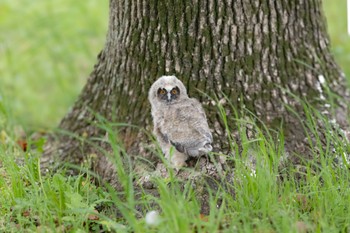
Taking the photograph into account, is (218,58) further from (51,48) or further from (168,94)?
(51,48)

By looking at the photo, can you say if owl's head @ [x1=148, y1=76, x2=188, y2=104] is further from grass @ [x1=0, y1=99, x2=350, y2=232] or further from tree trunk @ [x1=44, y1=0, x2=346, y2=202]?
grass @ [x1=0, y1=99, x2=350, y2=232]

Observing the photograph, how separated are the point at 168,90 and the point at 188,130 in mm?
298

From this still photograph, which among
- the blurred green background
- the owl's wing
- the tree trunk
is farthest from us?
the blurred green background

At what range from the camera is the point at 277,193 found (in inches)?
150

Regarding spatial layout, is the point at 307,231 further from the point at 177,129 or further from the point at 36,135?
the point at 36,135

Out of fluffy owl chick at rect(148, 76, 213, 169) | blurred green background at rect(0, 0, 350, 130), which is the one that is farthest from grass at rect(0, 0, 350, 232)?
blurred green background at rect(0, 0, 350, 130)

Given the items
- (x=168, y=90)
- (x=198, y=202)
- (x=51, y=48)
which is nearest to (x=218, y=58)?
(x=168, y=90)

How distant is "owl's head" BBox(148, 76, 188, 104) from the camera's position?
412 centimetres

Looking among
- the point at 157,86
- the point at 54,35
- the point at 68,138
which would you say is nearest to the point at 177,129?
the point at 157,86

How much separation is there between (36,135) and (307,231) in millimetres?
3212

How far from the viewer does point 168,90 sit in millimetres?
4105

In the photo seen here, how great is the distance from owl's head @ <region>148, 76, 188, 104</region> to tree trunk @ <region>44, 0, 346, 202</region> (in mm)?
361

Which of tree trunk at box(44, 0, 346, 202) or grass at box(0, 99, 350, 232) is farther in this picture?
tree trunk at box(44, 0, 346, 202)

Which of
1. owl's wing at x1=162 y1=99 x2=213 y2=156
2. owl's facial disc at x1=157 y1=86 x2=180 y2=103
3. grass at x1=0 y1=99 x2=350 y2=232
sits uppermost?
owl's facial disc at x1=157 y1=86 x2=180 y2=103
